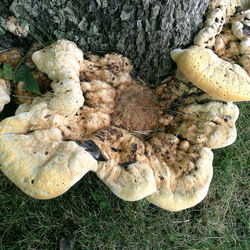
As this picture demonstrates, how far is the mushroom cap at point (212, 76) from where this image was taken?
273 cm

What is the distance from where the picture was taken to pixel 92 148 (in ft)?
8.60

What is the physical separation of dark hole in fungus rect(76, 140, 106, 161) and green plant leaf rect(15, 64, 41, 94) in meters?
0.84

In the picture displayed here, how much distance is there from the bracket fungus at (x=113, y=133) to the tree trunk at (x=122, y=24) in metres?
0.22

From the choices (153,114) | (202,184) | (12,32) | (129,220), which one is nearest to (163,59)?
(153,114)

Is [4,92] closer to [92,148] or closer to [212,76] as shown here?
[92,148]

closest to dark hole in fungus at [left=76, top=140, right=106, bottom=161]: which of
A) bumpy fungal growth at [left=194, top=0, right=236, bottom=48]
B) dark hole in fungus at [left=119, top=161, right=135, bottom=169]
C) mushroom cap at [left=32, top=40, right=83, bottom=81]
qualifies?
dark hole in fungus at [left=119, top=161, right=135, bottom=169]

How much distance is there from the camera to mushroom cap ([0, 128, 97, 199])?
2.35 metres

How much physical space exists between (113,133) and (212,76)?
1130 mm

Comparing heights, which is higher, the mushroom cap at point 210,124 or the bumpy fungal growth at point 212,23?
the bumpy fungal growth at point 212,23

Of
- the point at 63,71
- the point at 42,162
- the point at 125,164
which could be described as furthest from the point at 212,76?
the point at 42,162

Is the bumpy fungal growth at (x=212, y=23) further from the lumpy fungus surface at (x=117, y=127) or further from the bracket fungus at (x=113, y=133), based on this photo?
the bracket fungus at (x=113, y=133)

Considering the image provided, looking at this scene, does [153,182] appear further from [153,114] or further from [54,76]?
[54,76]

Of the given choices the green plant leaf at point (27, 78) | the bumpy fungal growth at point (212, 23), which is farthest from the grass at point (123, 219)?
the bumpy fungal growth at point (212, 23)

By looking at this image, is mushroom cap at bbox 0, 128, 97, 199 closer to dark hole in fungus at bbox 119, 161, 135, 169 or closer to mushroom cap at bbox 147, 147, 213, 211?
dark hole in fungus at bbox 119, 161, 135, 169
